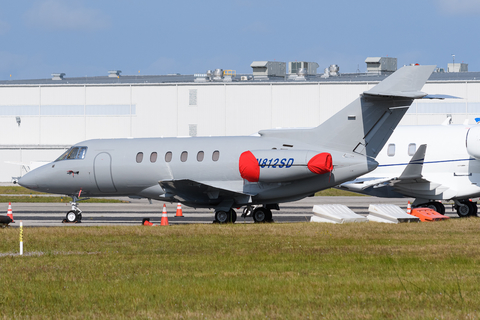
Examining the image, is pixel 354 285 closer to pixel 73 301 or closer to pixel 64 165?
pixel 73 301

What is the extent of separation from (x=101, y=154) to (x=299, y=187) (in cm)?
777

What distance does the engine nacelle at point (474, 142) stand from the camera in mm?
24422

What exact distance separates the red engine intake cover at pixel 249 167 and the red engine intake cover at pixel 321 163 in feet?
6.07

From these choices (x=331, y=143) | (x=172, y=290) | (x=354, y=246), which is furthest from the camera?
(x=331, y=143)

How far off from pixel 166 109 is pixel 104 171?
36.3 metres

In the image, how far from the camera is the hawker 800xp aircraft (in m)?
20.9

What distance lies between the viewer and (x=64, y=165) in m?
24.7

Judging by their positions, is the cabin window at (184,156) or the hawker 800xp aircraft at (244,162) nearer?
the hawker 800xp aircraft at (244,162)

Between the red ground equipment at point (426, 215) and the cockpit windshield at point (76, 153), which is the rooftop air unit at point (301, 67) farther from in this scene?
the red ground equipment at point (426, 215)

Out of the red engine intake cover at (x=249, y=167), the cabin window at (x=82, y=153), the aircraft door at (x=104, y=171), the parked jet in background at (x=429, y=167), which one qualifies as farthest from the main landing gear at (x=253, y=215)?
the cabin window at (x=82, y=153)

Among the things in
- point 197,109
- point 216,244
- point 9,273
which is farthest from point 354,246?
point 197,109

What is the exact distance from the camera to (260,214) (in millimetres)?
24047

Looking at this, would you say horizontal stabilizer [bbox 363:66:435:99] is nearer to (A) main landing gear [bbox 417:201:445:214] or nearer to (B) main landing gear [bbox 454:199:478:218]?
(A) main landing gear [bbox 417:201:445:214]

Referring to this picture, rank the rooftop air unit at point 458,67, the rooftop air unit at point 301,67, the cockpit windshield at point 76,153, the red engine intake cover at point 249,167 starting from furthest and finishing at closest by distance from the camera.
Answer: the rooftop air unit at point 458,67, the rooftop air unit at point 301,67, the cockpit windshield at point 76,153, the red engine intake cover at point 249,167
